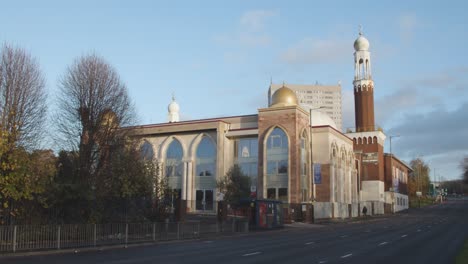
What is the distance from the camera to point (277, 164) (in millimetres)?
55500

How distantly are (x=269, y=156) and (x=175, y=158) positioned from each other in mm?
13983

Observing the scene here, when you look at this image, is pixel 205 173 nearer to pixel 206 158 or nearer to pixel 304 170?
pixel 206 158

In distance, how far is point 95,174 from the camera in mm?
32500

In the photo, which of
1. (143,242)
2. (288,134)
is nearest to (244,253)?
(143,242)

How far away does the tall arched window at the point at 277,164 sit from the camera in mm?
54750

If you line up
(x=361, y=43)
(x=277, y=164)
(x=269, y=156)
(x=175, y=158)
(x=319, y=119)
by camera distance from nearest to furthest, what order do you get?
(x=277, y=164), (x=269, y=156), (x=175, y=158), (x=319, y=119), (x=361, y=43)

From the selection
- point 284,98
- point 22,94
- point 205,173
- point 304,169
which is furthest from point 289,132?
point 22,94

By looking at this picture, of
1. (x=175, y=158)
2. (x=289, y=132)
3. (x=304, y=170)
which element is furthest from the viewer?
(x=175, y=158)

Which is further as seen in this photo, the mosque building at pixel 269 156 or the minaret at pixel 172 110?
the minaret at pixel 172 110

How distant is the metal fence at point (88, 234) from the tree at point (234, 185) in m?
16.4

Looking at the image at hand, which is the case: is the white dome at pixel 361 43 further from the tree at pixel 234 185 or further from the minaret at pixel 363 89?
the tree at pixel 234 185

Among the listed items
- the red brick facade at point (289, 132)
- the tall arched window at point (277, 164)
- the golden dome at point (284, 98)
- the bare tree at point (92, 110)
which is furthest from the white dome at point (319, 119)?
the bare tree at point (92, 110)

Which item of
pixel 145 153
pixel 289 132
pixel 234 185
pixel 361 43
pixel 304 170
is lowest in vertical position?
pixel 234 185

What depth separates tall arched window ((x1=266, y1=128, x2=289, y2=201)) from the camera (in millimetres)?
54750
